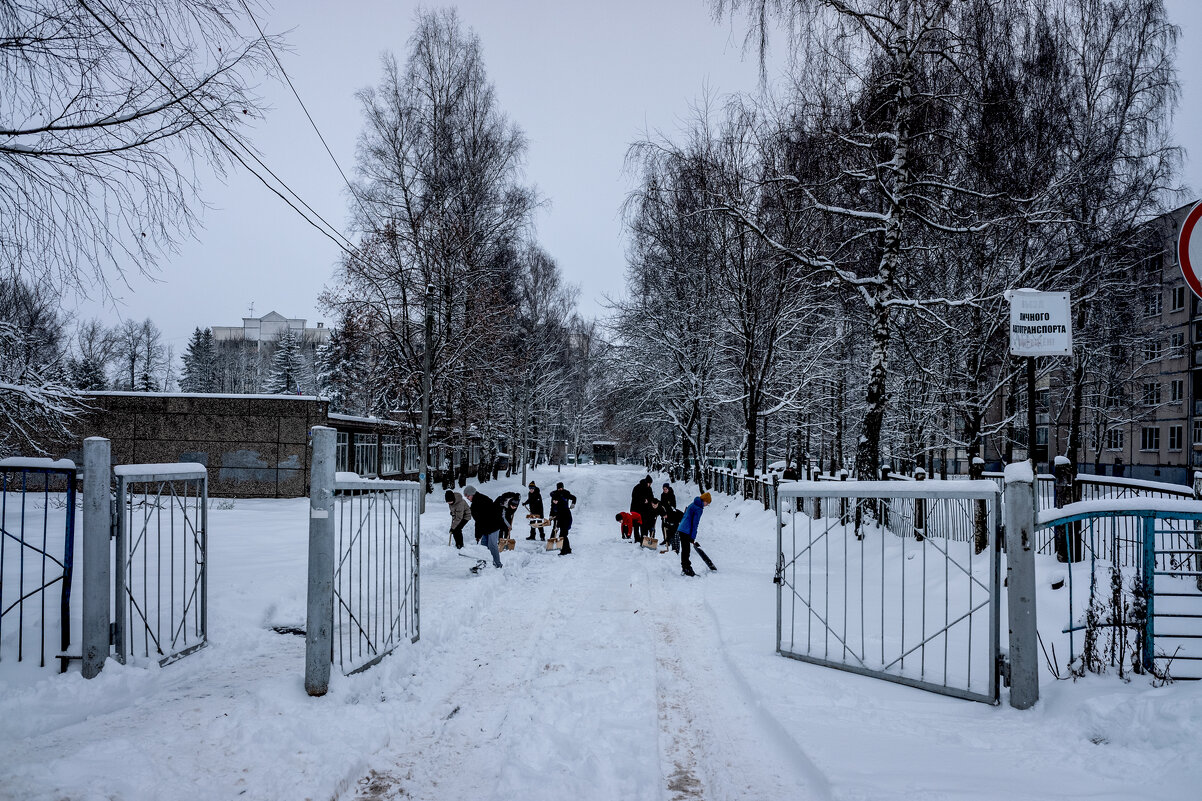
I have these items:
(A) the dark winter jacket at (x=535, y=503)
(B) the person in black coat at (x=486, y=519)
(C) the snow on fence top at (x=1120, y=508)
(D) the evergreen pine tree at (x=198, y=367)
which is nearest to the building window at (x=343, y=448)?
(A) the dark winter jacket at (x=535, y=503)

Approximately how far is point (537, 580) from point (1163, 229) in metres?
20.8

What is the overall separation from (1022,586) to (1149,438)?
4650cm

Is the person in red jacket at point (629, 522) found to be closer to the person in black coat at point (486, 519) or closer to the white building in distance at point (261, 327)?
the person in black coat at point (486, 519)

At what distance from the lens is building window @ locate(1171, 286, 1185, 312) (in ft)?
126

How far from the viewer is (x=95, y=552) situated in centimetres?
511

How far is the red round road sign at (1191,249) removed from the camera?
3.72 meters

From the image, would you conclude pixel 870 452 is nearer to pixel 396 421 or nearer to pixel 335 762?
pixel 335 762

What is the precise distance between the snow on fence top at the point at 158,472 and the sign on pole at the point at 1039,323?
7.68 meters

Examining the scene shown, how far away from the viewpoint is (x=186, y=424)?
2200 cm

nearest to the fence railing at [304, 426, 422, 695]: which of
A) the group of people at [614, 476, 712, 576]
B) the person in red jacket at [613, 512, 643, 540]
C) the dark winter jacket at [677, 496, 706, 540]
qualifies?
the dark winter jacket at [677, 496, 706, 540]

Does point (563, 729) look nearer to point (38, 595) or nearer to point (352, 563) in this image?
point (352, 563)

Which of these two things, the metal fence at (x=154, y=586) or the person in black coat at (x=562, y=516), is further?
the person in black coat at (x=562, y=516)

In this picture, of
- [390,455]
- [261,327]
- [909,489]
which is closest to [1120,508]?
[909,489]

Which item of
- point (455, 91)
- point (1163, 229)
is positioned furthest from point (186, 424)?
point (1163, 229)
